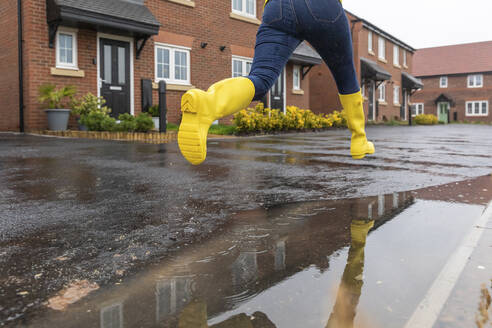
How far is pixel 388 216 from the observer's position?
2.49 meters

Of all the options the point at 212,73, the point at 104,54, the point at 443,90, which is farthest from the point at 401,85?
the point at 104,54

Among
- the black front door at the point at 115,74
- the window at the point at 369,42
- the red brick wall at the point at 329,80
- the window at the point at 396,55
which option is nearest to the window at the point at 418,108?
the window at the point at 396,55

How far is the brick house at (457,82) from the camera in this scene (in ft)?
149

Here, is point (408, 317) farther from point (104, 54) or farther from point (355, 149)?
point (104, 54)

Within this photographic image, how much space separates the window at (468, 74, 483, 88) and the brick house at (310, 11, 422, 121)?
13.1 metres

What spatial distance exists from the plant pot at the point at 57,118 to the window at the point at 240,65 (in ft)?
23.5

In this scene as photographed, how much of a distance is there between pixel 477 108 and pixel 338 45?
49095 millimetres

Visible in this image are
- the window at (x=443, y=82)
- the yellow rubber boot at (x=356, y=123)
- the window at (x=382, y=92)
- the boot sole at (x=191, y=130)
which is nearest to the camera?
the boot sole at (x=191, y=130)

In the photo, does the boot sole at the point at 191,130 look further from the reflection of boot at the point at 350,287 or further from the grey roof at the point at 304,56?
the grey roof at the point at 304,56

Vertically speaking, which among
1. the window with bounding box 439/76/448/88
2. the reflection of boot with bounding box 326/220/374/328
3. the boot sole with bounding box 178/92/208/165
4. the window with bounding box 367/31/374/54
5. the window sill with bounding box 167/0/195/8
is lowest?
the reflection of boot with bounding box 326/220/374/328

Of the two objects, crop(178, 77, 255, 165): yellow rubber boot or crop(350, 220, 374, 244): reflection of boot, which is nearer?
crop(350, 220, 374, 244): reflection of boot

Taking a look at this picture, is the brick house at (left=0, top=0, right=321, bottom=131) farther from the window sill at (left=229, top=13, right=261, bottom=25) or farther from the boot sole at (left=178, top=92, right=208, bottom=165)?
the boot sole at (left=178, top=92, right=208, bottom=165)

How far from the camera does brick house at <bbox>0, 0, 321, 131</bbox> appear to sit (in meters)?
11.5

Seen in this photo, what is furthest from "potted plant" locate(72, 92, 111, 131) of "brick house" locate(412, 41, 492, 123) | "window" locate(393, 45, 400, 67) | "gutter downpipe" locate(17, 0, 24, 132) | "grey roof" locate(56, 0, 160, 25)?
"brick house" locate(412, 41, 492, 123)
